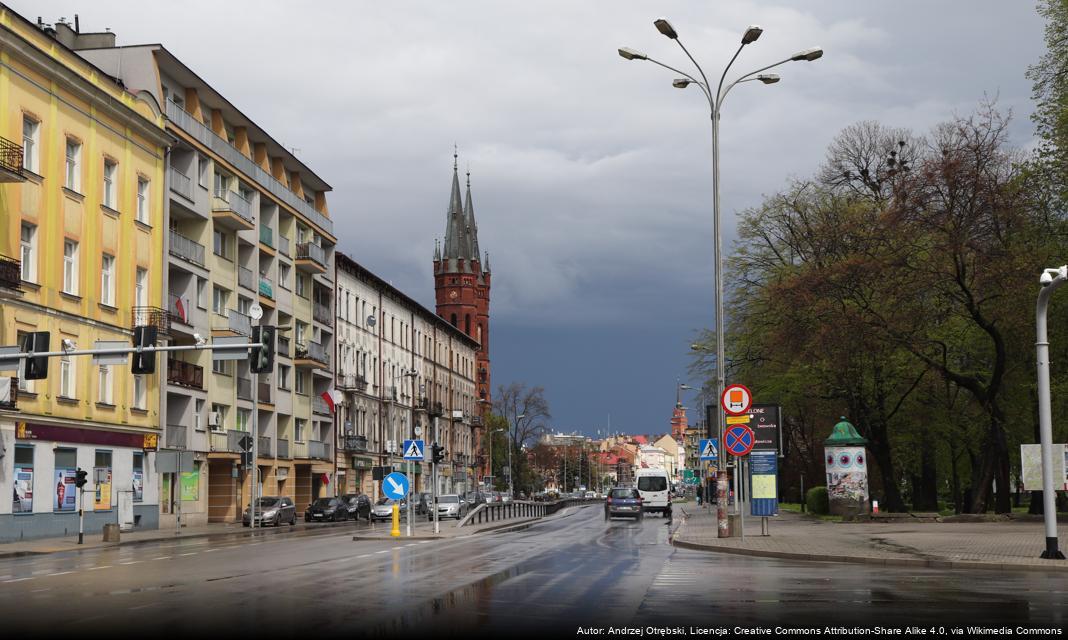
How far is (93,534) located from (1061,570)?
3449 centimetres

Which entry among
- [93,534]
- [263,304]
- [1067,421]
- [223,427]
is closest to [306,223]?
[263,304]

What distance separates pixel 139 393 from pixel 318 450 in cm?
2557

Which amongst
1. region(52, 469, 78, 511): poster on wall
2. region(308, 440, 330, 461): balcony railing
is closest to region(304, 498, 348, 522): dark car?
region(308, 440, 330, 461): balcony railing

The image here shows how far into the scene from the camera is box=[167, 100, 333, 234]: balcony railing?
54.9 m

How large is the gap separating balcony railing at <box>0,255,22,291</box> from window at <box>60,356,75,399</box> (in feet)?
14.8

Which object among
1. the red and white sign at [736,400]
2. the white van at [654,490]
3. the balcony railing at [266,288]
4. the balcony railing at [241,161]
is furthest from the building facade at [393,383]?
the red and white sign at [736,400]

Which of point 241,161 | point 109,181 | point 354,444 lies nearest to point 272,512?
point 109,181

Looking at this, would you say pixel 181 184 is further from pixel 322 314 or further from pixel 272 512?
pixel 322 314

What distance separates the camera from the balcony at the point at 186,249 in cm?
5434

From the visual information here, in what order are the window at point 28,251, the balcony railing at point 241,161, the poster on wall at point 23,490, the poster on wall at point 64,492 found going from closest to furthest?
the poster on wall at point 23,490, the window at point 28,251, the poster on wall at point 64,492, the balcony railing at point 241,161

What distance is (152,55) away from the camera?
2077 inches

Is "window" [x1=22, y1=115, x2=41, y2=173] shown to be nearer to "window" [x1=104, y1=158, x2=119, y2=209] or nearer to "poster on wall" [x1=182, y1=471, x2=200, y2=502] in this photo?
"window" [x1=104, y1=158, x2=119, y2=209]

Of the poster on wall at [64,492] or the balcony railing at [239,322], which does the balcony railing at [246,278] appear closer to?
the balcony railing at [239,322]

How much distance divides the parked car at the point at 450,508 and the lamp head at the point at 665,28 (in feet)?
129
